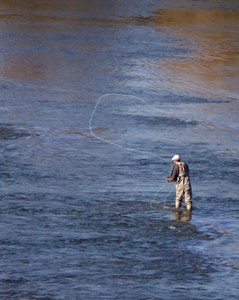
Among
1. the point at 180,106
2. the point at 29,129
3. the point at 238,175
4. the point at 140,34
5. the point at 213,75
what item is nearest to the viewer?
the point at 238,175

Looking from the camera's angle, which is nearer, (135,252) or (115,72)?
(135,252)

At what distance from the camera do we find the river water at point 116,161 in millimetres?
18172

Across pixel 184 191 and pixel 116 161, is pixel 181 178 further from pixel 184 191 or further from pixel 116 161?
pixel 116 161

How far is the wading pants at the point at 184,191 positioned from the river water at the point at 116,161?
0.99 feet

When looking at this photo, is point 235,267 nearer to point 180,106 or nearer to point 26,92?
point 180,106

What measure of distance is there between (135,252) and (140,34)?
3192cm

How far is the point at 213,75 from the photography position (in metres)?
39.1

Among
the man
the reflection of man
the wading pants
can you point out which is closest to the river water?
the reflection of man

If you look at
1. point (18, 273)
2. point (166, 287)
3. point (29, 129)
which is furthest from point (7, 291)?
point (29, 129)

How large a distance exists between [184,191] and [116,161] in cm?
515

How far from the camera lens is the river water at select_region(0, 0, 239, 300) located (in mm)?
18172

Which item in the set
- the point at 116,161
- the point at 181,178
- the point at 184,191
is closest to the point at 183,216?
the point at 184,191

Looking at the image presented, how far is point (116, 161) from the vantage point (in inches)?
1044

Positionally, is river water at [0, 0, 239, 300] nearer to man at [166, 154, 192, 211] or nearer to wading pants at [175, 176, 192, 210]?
wading pants at [175, 176, 192, 210]
